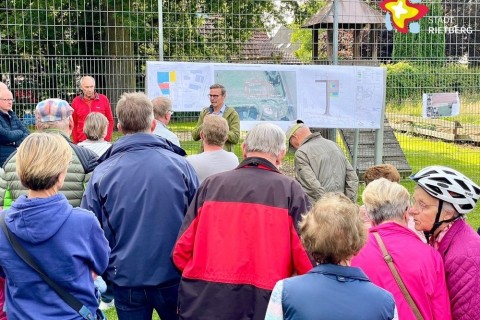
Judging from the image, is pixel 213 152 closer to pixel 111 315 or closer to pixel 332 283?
pixel 111 315

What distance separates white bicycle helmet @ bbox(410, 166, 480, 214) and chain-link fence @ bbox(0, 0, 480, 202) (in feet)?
20.5

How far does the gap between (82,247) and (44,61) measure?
6.59m

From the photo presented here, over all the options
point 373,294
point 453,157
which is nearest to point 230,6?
point 453,157

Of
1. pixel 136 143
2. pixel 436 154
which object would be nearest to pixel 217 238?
pixel 136 143

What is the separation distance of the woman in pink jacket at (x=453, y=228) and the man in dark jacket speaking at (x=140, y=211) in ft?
4.64

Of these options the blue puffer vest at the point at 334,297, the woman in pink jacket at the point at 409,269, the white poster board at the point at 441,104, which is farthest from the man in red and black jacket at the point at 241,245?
the white poster board at the point at 441,104

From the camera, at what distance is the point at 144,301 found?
420cm

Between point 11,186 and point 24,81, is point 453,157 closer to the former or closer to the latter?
point 24,81

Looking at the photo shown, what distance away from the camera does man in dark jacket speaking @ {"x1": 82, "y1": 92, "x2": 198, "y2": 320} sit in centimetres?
412

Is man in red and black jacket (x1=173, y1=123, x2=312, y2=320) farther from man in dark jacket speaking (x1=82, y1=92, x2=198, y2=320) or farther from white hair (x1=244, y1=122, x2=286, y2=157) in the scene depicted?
man in dark jacket speaking (x1=82, y1=92, x2=198, y2=320)

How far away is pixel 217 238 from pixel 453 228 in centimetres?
124

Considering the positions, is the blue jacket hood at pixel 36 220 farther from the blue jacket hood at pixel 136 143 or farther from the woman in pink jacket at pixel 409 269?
the woman in pink jacket at pixel 409 269

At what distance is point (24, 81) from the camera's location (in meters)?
9.39

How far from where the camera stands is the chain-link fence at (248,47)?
31.4 ft
